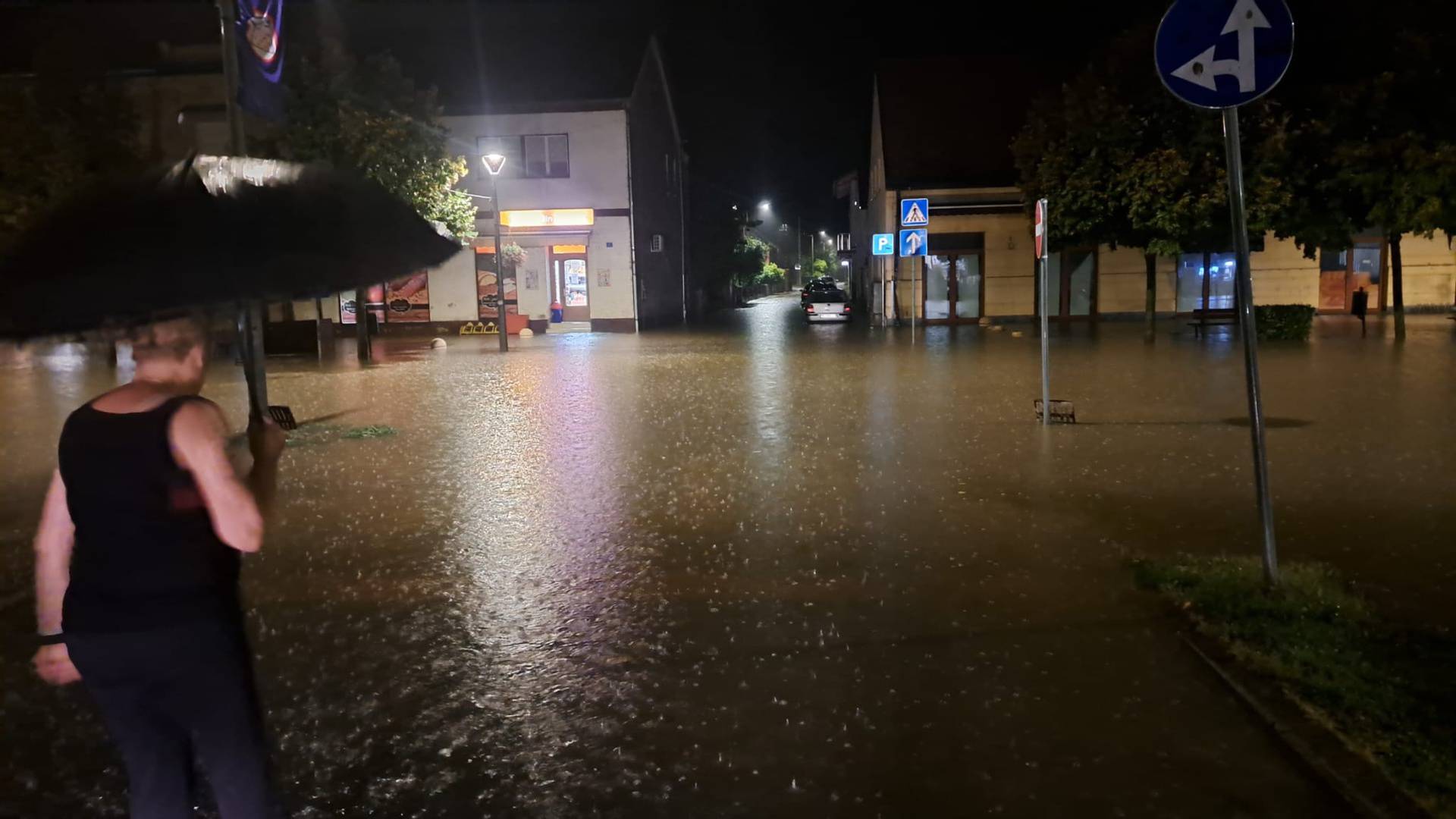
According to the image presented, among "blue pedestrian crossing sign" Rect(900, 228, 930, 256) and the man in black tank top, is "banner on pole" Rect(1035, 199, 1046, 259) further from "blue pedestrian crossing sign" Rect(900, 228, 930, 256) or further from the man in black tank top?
"blue pedestrian crossing sign" Rect(900, 228, 930, 256)

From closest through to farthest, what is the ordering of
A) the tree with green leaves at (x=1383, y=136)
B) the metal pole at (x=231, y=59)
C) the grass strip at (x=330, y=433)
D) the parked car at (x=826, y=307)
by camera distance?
the metal pole at (x=231, y=59)
the grass strip at (x=330, y=433)
the tree with green leaves at (x=1383, y=136)
the parked car at (x=826, y=307)

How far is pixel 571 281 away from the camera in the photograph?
36.7 m

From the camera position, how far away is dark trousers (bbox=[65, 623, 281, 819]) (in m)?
2.57

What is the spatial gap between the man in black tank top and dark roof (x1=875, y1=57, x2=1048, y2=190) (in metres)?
35.3

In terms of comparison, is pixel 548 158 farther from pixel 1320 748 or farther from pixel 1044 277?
pixel 1320 748

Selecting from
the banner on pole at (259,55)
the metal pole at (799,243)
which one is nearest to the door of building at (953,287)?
the banner on pole at (259,55)

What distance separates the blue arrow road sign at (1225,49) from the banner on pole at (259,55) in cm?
810

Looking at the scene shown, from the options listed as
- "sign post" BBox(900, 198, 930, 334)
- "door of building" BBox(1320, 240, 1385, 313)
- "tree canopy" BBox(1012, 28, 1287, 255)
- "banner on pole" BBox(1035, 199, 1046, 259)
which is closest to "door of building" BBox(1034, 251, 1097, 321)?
"door of building" BBox(1320, 240, 1385, 313)

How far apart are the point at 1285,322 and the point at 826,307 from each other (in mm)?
16835

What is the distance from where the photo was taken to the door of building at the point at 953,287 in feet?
119

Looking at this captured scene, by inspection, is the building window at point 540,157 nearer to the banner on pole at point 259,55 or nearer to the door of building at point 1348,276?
the banner on pole at point 259,55

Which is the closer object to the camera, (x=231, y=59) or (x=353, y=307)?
(x=231, y=59)

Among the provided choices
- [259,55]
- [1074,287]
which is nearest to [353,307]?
[1074,287]

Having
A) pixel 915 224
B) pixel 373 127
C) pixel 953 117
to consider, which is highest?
pixel 953 117
